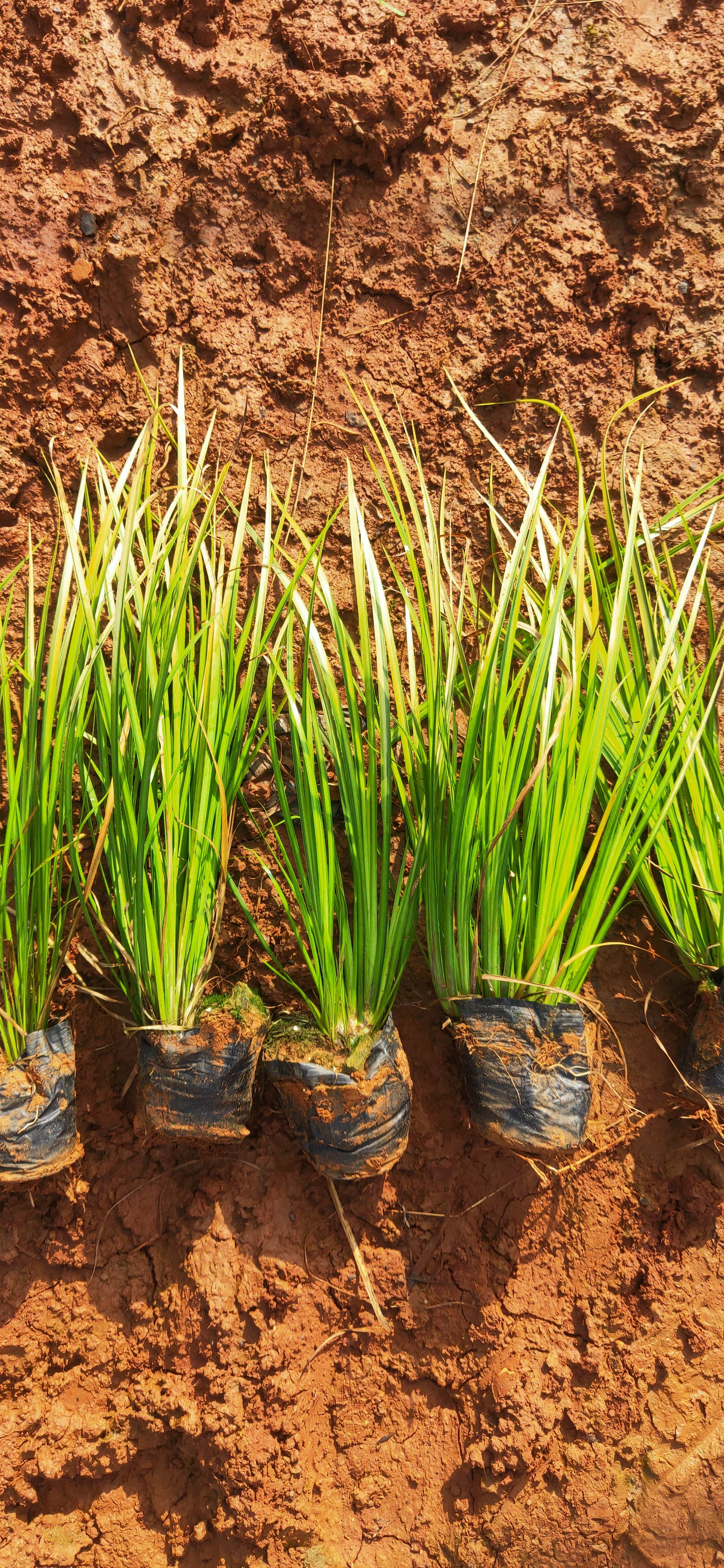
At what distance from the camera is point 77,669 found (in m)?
1.48

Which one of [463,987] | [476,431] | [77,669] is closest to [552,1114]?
[463,987]

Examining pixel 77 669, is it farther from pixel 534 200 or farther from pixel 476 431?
pixel 534 200

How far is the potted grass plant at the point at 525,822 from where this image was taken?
4.57 feet

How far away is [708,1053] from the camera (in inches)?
59.6

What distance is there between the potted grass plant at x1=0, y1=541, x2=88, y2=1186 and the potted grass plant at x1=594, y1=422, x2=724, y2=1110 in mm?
990

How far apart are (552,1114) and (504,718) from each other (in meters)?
0.67

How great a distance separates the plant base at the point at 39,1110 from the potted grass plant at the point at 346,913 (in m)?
0.36

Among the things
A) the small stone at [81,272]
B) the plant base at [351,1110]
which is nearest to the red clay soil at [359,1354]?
the plant base at [351,1110]

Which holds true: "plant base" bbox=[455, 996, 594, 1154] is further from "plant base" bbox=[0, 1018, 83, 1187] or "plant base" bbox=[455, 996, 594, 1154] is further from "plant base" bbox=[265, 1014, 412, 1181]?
"plant base" bbox=[0, 1018, 83, 1187]

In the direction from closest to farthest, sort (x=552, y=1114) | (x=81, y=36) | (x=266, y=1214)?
(x=552, y=1114) → (x=266, y=1214) → (x=81, y=36)

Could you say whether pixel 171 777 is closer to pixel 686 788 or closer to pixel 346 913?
pixel 346 913

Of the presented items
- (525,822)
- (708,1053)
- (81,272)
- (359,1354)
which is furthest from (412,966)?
(81,272)

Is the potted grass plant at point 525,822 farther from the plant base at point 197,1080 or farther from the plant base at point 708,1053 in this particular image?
the plant base at point 197,1080

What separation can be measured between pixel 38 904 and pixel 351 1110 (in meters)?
0.65
